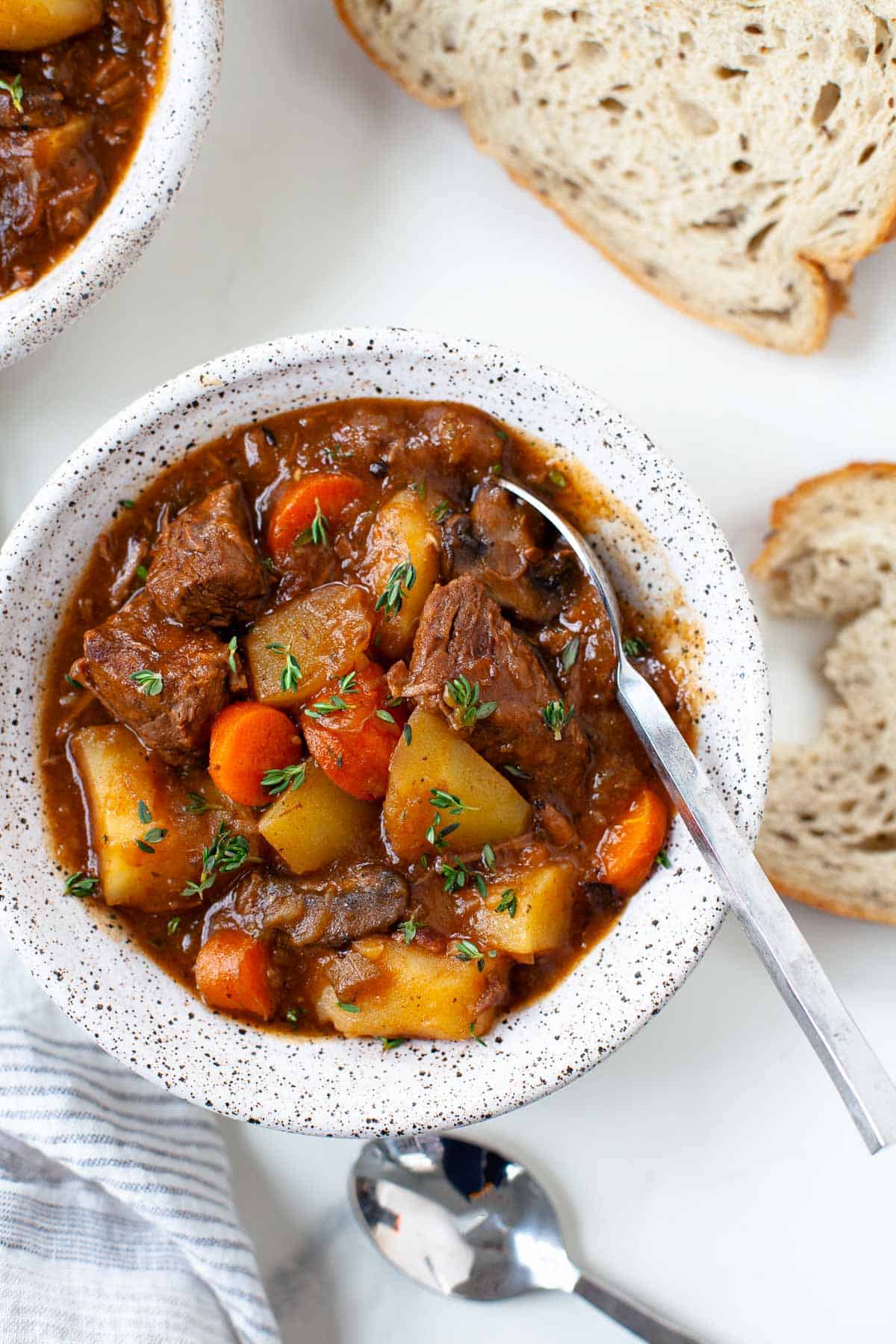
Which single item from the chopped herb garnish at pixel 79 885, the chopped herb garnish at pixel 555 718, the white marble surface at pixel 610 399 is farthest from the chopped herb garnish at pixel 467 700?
the white marble surface at pixel 610 399

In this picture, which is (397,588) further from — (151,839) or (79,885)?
(79,885)

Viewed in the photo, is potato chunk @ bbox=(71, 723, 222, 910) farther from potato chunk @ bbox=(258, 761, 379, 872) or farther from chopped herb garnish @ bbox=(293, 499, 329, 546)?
chopped herb garnish @ bbox=(293, 499, 329, 546)

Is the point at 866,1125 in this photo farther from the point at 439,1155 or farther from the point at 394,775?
the point at 439,1155

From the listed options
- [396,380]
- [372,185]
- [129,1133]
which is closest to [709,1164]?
[129,1133]

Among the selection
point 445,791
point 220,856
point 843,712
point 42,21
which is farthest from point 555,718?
point 42,21

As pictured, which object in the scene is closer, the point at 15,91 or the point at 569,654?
the point at 569,654

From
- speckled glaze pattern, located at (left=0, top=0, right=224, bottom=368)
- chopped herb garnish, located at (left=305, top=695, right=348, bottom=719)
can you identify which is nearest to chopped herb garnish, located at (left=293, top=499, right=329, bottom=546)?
chopped herb garnish, located at (left=305, top=695, right=348, bottom=719)

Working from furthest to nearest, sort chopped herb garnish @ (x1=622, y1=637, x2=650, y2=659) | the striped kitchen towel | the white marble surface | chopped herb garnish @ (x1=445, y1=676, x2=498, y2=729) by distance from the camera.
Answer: the white marble surface
the striped kitchen towel
chopped herb garnish @ (x1=622, y1=637, x2=650, y2=659)
chopped herb garnish @ (x1=445, y1=676, x2=498, y2=729)
